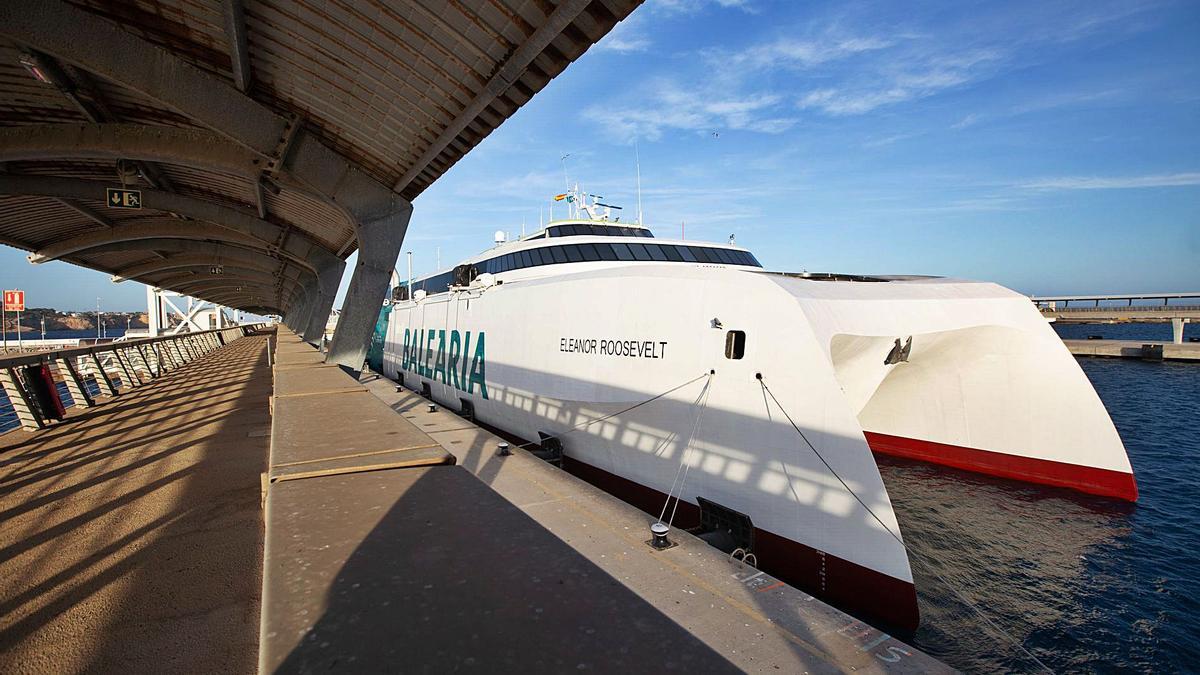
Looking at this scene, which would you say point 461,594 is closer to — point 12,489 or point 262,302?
point 12,489

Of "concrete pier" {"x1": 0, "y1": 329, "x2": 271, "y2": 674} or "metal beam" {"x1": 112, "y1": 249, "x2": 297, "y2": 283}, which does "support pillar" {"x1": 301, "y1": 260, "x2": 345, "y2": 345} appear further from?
"concrete pier" {"x1": 0, "y1": 329, "x2": 271, "y2": 674}

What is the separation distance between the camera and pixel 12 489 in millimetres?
5688

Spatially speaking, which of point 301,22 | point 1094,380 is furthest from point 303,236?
point 1094,380

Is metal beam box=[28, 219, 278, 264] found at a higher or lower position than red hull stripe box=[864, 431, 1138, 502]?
higher

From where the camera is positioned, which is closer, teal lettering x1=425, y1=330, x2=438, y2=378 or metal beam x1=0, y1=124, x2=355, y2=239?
metal beam x1=0, y1=124, x2=355, y2=239

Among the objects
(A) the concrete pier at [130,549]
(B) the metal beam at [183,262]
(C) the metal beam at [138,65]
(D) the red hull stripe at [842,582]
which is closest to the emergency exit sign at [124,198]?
(C) the metal beam at [138,65]

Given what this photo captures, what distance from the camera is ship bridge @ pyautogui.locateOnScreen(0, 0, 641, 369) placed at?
5727 mm

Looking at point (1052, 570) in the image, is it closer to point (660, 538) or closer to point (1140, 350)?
point (660, 538)

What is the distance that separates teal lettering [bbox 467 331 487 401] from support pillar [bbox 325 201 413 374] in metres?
2.85

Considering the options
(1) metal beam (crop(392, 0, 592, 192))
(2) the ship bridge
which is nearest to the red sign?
(2) the ship bridge

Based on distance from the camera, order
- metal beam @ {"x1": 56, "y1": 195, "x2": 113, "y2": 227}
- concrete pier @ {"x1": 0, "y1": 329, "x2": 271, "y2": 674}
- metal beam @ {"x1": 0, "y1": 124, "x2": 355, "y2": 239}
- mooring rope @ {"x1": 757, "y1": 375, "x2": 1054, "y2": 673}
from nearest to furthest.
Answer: concrete pier @ {"x1": 0, "y1": 329, "x2": 271, "y2": 674} → mooring rope @ {"x1": 757, "y1": 375, "x2": 1054, "y2": 673} → metal beam @ {"x1": 0, "y1": 124, "x2": 355, "y2": 239} → metal beam @ {"x1": 56, "y1": 195, "x2": 113, "y2": 227}

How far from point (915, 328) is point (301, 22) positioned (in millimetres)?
8486

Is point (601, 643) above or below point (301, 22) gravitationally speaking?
below

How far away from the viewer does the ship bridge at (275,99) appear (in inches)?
225
